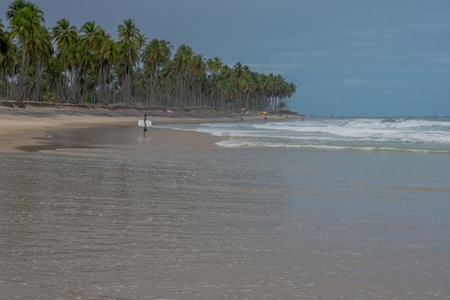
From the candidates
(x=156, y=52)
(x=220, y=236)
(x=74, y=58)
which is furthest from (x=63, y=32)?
(x=220, y=236)

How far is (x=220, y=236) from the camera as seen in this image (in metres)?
5.23

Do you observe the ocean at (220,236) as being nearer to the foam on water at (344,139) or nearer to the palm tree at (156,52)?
the foam on water at (344,139)

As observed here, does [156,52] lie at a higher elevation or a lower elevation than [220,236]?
higher

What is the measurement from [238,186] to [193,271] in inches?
211

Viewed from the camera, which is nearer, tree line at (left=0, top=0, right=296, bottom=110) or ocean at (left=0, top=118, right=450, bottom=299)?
ocean at (left=0, top=118, right=450, bottom=299)

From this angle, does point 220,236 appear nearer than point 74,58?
Yes

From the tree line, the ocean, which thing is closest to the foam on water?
the ocean

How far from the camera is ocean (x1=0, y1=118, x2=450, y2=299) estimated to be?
12.0 feet

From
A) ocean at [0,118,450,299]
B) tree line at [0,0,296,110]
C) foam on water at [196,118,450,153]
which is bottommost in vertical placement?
ocean at [0,118,450,299]

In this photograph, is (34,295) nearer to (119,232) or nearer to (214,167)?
(119,232)

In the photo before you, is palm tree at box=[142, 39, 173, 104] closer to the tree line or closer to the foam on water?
the tree line

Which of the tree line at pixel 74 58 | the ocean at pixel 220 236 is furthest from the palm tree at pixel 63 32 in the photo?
the ocean at pixel 220 236

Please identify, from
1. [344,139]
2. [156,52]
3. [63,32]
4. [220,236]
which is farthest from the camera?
[156,52]

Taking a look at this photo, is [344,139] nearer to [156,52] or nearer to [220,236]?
[220,236]
